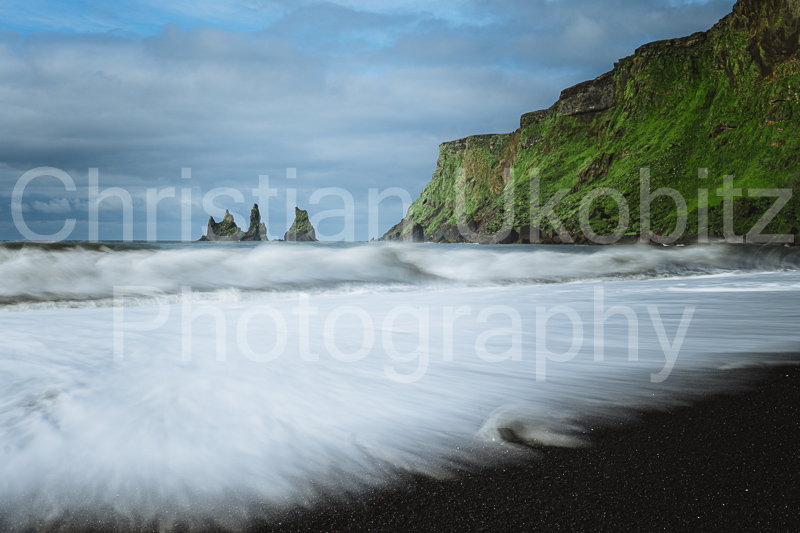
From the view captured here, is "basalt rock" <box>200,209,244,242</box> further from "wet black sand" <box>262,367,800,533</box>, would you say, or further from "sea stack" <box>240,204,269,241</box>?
"wet black sand" <box>262,367,800,533</box>

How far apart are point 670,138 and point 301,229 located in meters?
83.5

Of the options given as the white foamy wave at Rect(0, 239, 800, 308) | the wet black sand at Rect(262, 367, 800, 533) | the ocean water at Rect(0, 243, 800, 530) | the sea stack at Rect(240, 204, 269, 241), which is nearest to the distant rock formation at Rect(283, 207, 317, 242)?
the sea stack at Rect(240, 204, 269, 241)

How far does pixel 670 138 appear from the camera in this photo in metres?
56.3

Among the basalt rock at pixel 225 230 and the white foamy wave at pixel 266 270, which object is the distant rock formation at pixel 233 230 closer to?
the basalt rock at pixel 225 230

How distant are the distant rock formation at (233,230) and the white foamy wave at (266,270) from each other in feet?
317

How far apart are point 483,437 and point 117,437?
4.67ft

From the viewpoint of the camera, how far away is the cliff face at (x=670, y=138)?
42188mm

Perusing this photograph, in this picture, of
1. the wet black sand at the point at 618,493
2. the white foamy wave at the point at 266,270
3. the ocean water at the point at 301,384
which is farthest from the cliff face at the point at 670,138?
the wet black sand at the point at 618,493

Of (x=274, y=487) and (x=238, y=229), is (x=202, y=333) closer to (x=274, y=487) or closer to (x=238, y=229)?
(x=274, y=487)

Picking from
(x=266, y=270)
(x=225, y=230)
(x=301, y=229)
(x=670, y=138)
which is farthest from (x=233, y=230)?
(x=266, y=270)

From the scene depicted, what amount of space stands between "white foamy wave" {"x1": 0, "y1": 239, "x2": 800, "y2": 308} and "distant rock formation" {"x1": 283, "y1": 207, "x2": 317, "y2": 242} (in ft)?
339

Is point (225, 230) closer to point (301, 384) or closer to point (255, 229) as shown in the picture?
point (255, 229)

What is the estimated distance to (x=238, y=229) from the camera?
339ft

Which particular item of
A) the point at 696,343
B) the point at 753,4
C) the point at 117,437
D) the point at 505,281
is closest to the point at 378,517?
the point at 117,437
